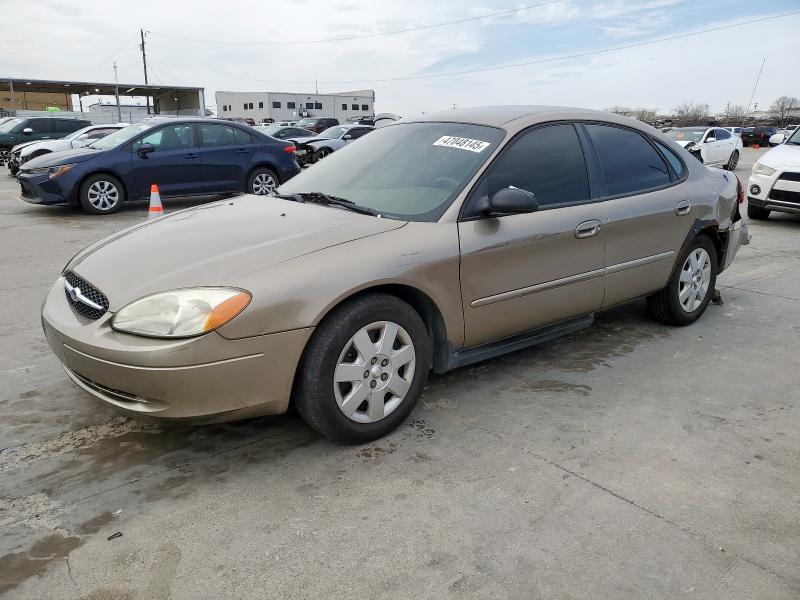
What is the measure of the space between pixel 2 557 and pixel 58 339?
0.97 meters

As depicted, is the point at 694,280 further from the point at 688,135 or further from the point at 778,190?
the point at 688,135

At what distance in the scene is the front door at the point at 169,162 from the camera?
10133 mm

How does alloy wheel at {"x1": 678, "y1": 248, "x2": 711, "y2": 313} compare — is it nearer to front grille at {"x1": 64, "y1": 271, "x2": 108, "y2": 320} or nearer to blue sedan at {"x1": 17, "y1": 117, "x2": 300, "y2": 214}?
front grille at {"x1": 64, "y1": 271, "x2": 108, "y2": 320}

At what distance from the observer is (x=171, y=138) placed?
1037cm

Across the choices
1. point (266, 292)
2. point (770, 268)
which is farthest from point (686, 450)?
point (770, 268)

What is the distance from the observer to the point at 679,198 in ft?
14.4

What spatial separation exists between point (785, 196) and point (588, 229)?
6.93 meters

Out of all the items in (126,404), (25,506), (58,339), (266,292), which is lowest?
(25,506)

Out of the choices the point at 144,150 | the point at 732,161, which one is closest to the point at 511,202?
the point at 144,150

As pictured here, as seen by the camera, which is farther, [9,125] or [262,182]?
[9,125]

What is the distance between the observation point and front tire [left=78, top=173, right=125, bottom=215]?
9.86m

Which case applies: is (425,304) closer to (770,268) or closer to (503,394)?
(503,394)

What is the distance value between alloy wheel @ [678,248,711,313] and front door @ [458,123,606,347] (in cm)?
105

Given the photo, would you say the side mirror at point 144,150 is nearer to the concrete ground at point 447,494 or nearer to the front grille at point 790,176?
the concrete ground at point 447,494
